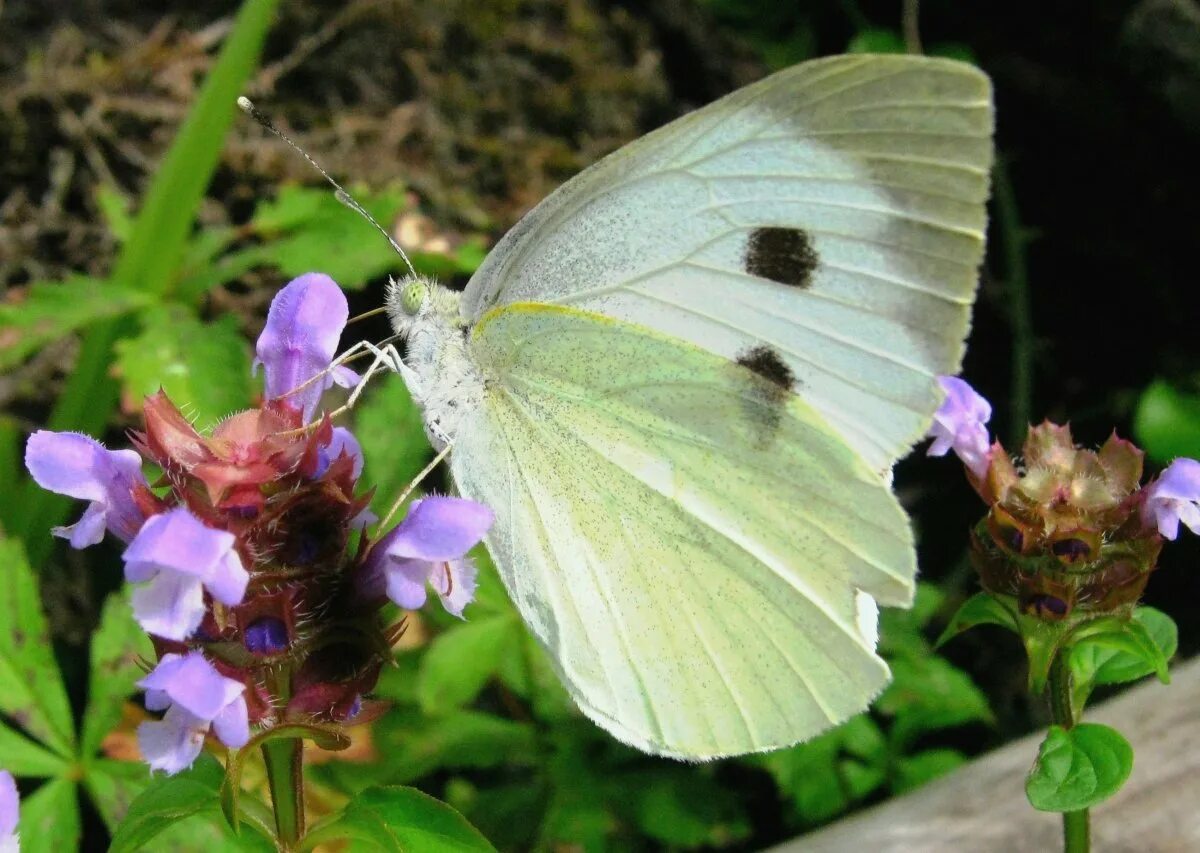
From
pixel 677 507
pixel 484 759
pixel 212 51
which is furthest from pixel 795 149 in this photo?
pixel 212 51

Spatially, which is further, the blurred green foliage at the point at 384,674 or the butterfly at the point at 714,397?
the blurred green foliage at the point at 384,674

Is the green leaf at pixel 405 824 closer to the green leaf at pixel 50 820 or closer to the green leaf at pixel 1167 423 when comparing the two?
the green leaf at pixel 50 820

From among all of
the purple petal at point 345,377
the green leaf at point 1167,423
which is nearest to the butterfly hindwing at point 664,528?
the purple petal at point 345,377

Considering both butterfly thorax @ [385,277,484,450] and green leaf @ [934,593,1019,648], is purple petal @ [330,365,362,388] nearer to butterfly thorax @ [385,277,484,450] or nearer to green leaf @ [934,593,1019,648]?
butterfly thorax @ [385,277,484,450]

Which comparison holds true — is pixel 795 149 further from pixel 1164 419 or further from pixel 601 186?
pixel 1164 419

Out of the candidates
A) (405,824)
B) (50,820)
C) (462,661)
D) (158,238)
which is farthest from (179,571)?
(158,238)
